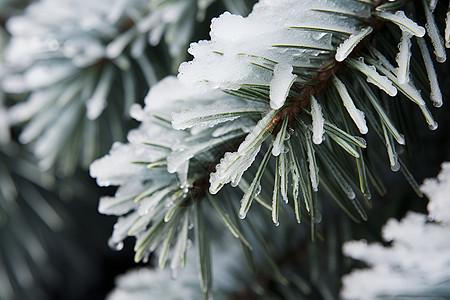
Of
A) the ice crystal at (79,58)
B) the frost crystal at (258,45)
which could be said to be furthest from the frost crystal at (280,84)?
the ice crystal at (79,58)

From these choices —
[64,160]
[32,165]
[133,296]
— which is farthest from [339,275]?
[32,165]

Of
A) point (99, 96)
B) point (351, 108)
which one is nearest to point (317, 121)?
point (351, 108)

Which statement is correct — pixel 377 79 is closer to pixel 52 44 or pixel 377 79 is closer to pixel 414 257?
pixel 414 257

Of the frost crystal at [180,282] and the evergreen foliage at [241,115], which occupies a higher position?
the evergreen foliage at [241,115]

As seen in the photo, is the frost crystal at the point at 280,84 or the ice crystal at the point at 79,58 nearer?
the frost crystal at the point at 280,84

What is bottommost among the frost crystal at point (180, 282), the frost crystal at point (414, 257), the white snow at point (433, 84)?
the frost crystal at point (180, 282)

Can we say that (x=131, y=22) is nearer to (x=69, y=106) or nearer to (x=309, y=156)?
(x=69, y=106)

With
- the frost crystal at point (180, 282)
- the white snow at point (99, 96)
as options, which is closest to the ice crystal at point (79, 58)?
the white snow at point (99, 96)

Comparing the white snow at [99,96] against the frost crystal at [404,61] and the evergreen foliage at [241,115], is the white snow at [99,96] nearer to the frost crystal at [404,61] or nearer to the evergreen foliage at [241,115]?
the evergreen foliage at [241,115]
